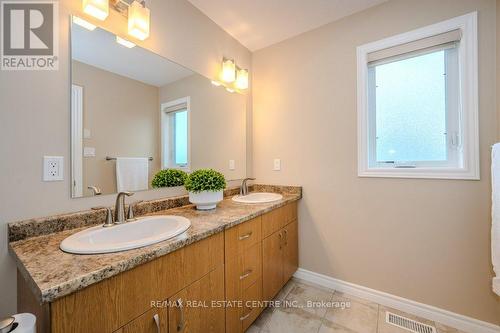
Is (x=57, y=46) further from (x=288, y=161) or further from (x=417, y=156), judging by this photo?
(x=417, y=156)

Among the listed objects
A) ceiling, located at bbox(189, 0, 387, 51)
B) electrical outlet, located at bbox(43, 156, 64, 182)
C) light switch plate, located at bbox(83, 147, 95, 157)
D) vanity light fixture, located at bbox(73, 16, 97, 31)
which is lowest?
electrical outlet, located at bbox(43, 156, 64, 182)

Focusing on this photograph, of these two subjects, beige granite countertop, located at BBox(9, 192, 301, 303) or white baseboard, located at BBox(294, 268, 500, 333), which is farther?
white baseboard, located at BBox(294, 268, 500, 333)

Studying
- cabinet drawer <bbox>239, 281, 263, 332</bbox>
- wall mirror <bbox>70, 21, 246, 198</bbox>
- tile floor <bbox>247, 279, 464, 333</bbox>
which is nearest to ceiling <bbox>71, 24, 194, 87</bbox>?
wall mirror <bbox>70, 21, 246, 198</bbox>

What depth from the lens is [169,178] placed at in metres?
1.51

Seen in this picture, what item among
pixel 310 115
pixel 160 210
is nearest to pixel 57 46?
pixel 160 210

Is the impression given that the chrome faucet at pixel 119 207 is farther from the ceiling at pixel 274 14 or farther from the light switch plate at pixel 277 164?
the ceiling at pixel 274 14

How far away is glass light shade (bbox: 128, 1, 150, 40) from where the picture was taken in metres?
1.20

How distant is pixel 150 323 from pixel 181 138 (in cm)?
113

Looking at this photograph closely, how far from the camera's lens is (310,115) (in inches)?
76.4

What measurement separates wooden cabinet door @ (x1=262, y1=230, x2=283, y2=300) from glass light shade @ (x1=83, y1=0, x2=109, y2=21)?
158 centimetres

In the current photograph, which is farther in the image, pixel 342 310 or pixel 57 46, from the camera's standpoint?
pixel 342 310

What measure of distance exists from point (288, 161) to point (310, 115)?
468mm

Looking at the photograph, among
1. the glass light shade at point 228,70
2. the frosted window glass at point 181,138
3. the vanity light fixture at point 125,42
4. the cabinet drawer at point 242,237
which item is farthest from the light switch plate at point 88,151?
the glass light shade at point 228,70

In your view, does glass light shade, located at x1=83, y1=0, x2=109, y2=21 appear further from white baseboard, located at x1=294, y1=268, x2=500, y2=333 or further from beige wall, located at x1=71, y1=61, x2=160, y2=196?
white baseboard, located at x1=294, y1=268, x2=500, y2=333
